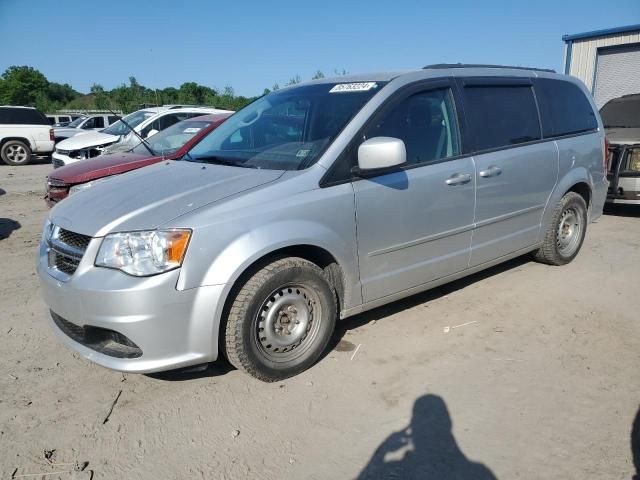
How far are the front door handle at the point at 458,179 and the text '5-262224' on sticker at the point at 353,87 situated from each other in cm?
87

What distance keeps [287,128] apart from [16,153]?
1542 cm

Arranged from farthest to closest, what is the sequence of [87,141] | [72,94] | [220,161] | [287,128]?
[72,94], [87,141], [287,128], [220,161]

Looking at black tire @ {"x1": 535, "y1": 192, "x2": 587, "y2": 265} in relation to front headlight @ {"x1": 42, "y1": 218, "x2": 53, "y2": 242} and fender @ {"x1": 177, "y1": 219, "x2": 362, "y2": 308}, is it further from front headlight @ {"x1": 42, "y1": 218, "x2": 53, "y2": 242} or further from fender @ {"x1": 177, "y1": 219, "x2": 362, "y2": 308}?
front headlight @ {"x1": 42, "y1": 218, "x2": 53, "y2": 242}

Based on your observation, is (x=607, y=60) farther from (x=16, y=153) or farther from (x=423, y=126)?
(x=16, y=153)

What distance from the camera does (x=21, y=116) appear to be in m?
15.9

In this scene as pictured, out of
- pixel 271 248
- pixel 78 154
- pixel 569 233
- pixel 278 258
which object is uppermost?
pixel 78 154

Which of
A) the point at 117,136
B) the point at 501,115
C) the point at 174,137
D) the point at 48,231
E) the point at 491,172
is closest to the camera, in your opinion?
the point at 48,231

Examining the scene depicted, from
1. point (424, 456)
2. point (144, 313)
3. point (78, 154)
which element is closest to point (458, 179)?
point (424, 456)

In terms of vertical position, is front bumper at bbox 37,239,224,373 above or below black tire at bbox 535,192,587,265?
above

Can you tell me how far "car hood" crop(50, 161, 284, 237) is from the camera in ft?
9.32

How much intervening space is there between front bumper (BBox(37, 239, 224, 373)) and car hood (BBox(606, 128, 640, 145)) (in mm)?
7133

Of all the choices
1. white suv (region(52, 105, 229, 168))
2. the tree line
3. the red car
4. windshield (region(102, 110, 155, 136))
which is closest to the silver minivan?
the red car

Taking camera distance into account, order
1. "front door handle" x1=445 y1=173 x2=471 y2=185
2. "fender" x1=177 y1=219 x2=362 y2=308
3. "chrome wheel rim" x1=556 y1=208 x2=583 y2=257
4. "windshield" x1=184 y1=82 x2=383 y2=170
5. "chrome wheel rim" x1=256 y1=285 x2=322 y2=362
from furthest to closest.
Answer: "chrome wheel rim" x1=556 y1=208 x2=583 y2=257 → "front door handle" x1=445 y1=173 x2=471 y2=185 → "windshield" x1=184 y1=82 x2=383 y2=170 → "chrome wheel rim" x1=256 y1=285 x2=322 y2=362 → "fender" x1=177 y1=219 x2=362 y2=308

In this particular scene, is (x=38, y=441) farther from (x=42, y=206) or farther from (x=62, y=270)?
(x=42, y=206)
